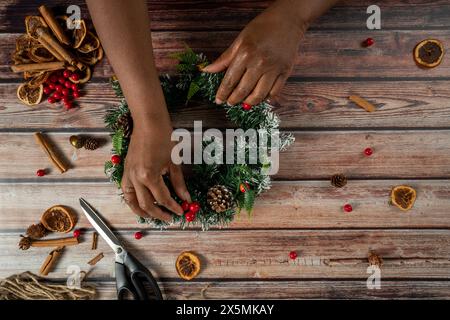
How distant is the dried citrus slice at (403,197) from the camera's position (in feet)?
4.46

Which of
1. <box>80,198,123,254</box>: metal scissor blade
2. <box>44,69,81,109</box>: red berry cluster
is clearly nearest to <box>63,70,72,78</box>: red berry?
<box>44,69,81,109</box>: red berry cluster

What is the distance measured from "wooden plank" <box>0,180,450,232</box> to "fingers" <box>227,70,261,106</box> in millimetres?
408

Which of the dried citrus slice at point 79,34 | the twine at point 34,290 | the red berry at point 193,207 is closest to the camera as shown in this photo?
the red berry at point 193,207

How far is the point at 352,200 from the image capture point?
4.54ft

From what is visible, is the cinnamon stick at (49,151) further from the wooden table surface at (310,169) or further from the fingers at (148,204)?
the fingers at (148,204)

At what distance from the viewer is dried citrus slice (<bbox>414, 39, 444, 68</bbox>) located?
1.32 metres

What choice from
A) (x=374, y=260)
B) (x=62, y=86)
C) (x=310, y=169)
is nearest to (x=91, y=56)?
(x=62, y=86)

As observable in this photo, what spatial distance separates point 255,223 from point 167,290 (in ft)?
1.37

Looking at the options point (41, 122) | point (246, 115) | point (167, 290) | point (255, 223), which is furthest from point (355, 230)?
point (41, 122)

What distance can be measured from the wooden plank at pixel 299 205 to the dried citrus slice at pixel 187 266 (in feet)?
0.64

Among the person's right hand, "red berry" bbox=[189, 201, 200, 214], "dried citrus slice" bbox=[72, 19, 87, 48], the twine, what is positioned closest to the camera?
the person's right hand

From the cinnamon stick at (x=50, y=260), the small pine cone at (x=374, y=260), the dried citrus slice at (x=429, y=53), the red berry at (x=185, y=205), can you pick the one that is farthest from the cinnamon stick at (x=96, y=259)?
the dried citrus slice at (x=429, y=53)

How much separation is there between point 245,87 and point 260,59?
3.5 inches

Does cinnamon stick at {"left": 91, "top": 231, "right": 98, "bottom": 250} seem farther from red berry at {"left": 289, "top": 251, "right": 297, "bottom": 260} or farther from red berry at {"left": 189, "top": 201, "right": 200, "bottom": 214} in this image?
red berry at {"left": 289, "top": 251, "right": 297, "bottom": 260}
